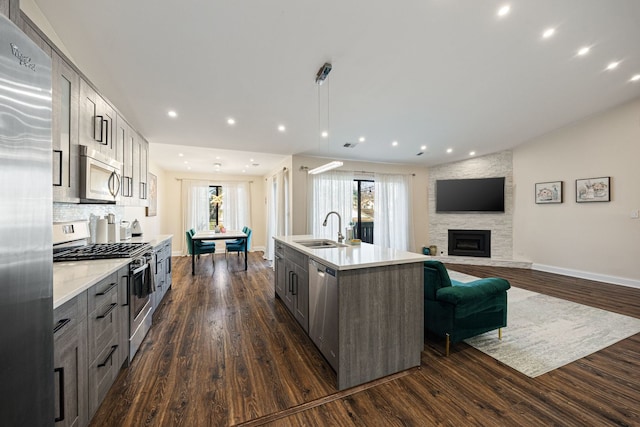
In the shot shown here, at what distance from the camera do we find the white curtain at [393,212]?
6312 mm

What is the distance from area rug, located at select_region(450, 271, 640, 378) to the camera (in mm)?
2156

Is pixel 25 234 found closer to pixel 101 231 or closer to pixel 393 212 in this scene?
pixel 101 231

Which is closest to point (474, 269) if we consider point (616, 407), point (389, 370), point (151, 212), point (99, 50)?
point (616, 407)

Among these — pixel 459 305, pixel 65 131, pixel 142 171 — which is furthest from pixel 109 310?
pixel 142 171

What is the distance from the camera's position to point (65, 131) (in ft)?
5.90

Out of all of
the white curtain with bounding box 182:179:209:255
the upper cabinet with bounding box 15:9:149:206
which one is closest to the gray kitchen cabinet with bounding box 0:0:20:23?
the upper cabinet with bounding box 15:9:149:206

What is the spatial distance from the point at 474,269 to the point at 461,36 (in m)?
4.80

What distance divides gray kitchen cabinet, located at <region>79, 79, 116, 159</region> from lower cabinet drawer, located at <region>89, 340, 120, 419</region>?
167 centimetres

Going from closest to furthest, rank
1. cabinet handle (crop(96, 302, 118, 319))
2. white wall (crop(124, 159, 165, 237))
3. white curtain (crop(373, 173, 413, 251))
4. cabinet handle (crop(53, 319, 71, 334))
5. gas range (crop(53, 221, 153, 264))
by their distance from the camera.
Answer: cabinet handle (crop(53, 319, 71, 334)) → cabinet handle (crop(96, 302, 118, 319)) → gas range (crop(53, 221, 153, 264)) → white wall (crop(124, 159, 165, 237)) → white curtain (crop(373, 173, 413, 251))

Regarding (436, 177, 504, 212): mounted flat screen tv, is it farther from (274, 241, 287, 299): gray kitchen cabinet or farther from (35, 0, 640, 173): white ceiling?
(274, 241, 287, 299): gray kitchen cabinet

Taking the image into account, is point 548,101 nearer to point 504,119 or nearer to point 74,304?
point 504,119

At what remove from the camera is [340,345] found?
179cm

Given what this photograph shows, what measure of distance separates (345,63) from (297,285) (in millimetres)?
2501

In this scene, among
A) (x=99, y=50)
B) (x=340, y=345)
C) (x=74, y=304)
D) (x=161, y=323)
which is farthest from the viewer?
(x=161, y=323)
